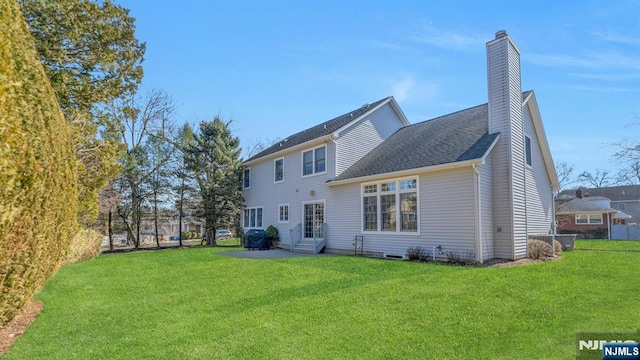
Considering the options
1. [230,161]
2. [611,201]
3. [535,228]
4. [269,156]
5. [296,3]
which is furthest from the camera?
[611,201]

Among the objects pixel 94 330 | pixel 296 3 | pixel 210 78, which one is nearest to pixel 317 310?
pixel 94 330

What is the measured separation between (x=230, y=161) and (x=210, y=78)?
8.63 metres

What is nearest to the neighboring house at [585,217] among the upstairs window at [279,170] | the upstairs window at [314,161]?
the upstairs window at [314,161]

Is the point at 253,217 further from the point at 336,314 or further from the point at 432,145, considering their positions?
the point at 336,314

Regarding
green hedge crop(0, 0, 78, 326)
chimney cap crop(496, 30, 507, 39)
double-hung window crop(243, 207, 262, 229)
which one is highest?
chimney cap crop(496, 30, 507, 39)

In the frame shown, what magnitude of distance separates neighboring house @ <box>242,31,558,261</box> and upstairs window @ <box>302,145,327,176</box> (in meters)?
0.05

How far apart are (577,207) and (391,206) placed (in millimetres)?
28432

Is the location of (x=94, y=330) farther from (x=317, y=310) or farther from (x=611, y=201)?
(x=611, y=201)

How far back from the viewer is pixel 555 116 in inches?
582

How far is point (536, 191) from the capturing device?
13875mm

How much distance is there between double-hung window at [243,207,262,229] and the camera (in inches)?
800

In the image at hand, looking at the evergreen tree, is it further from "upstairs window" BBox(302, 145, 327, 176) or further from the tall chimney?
the tall chimney

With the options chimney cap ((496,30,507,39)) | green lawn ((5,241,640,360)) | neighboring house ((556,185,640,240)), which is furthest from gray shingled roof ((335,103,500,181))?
neighboring house ((556,185,640,240))

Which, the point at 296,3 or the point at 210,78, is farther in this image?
the point at 210,78
